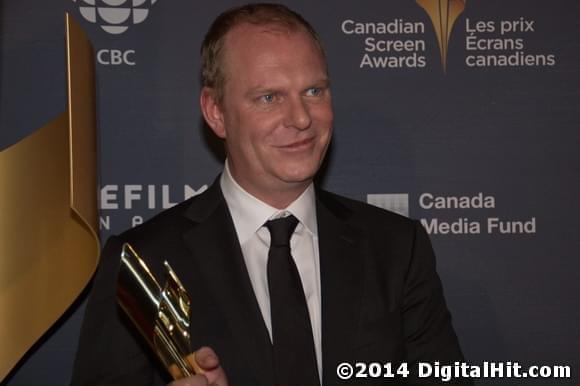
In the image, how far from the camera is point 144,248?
175cm

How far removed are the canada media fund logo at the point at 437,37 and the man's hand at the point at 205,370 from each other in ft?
4.35

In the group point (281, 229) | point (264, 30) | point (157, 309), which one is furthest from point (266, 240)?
point (157, 309)

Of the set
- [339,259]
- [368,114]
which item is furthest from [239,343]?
[368,114]

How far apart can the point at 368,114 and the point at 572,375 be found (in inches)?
41.9

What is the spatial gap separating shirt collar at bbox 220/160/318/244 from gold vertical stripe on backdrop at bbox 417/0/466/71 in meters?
0.79

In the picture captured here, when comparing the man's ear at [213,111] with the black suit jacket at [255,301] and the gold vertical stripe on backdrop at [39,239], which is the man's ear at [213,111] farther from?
the gold vertical stripe on backdrop at [39,239]

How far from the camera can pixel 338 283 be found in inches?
69.1

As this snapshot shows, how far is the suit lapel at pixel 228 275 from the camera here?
1.65 m

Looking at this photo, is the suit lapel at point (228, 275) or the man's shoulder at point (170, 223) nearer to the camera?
the suit lapel at point (228, 275)

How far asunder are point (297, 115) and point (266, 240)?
32cm

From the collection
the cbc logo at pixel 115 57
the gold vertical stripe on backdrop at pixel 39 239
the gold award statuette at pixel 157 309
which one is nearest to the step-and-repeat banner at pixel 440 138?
the cbc logo at pixel 115 57

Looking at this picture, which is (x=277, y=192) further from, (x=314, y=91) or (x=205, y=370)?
(x=205, y=370)

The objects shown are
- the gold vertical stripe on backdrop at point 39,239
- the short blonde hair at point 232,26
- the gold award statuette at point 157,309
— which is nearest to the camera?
the gold award statuette at point 157,309

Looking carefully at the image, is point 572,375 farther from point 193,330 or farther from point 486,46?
point 193,330
